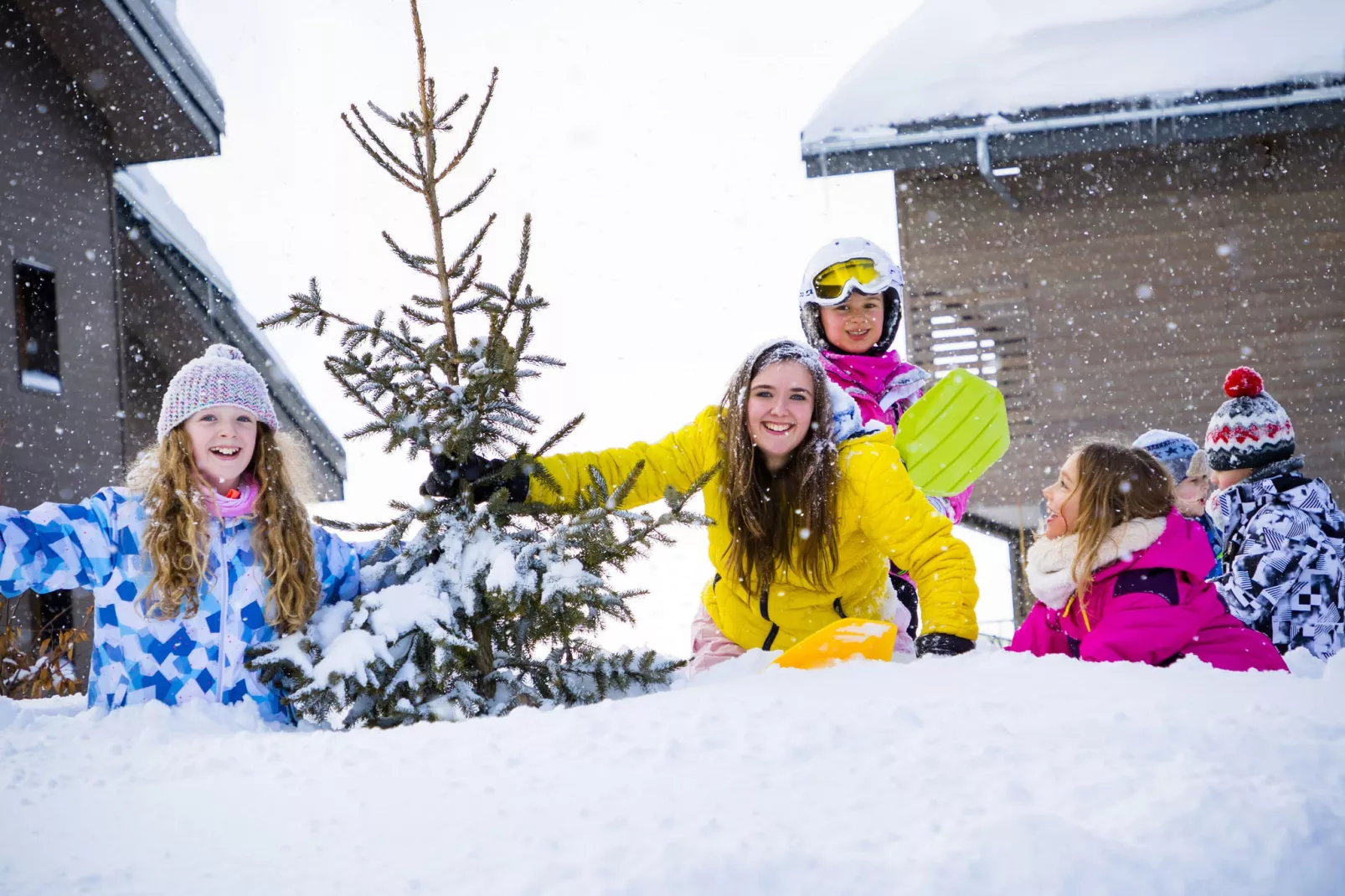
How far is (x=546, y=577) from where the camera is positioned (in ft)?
11.2

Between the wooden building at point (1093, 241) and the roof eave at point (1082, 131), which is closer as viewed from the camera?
the roof eave at point (1082, 131)

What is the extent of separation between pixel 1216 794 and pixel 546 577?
211 centimetres

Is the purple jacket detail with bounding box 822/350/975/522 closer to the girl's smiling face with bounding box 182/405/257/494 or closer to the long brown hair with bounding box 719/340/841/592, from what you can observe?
the long brown hair with bounding box 719/340/841/592

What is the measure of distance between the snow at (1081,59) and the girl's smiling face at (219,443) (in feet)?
28.9

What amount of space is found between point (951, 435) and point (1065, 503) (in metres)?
0.74

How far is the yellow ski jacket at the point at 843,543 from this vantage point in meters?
3.56

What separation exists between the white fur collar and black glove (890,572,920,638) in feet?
1.76

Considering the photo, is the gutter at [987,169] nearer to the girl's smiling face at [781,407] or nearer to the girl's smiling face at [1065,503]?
the girl's smiling face at [1065,503]

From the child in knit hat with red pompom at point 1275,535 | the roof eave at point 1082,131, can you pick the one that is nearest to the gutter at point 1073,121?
the roof eave at point 1082,131

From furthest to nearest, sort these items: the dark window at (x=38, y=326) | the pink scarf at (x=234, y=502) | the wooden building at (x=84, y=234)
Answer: the dark window at (x=38, y=326)
the wooden building at (x=84, y=234)
the pink scarf at (x=234, y=502)

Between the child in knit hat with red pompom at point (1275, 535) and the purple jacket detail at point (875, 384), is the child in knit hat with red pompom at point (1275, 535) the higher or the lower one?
the lower one

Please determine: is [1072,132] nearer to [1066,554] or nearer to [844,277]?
[844,277]

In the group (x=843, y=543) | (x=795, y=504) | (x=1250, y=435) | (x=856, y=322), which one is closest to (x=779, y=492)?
(x=795, y=504)

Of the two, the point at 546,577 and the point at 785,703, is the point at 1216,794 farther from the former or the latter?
the point at 546,577
